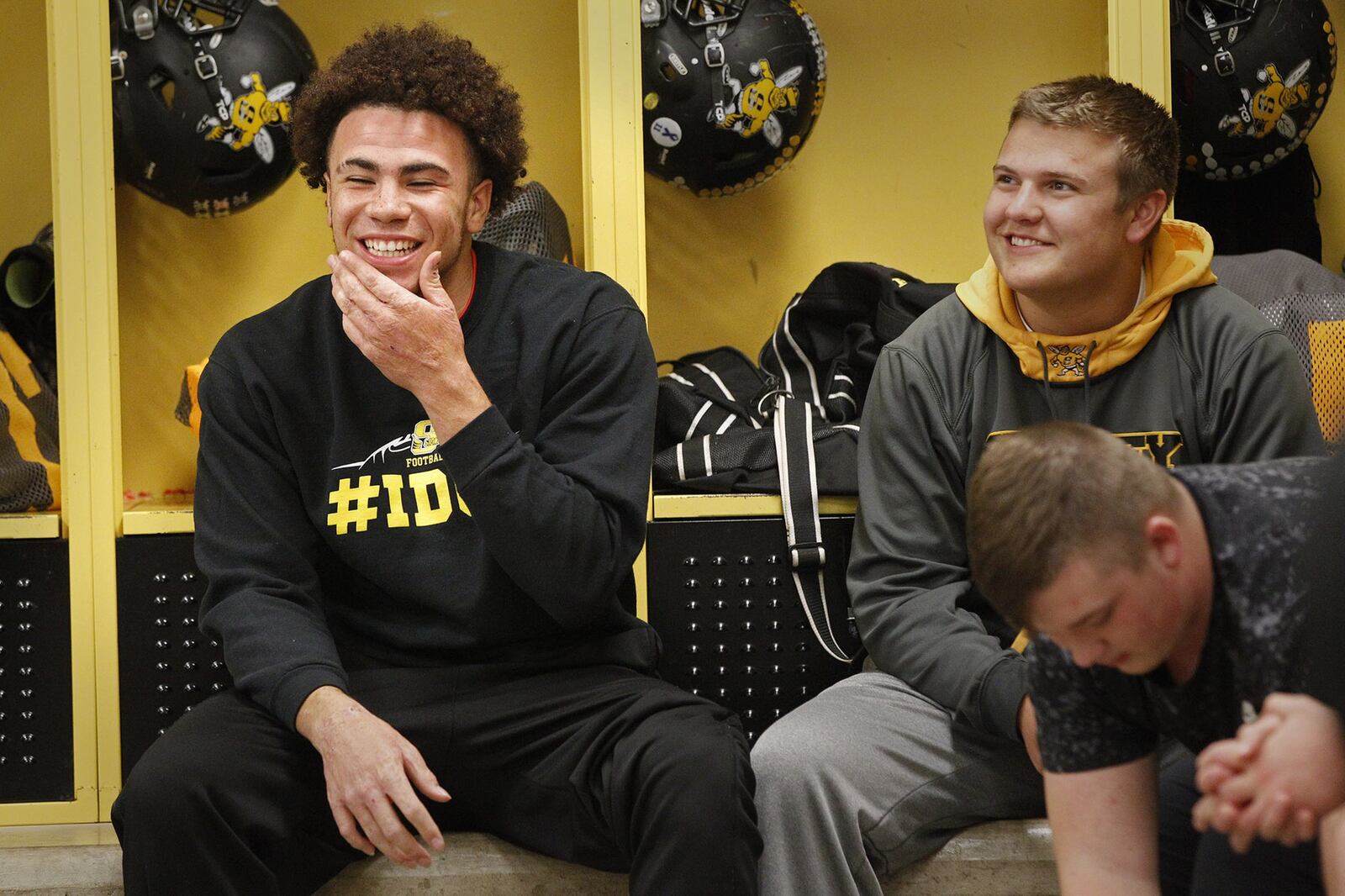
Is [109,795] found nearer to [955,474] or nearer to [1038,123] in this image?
[955,474]

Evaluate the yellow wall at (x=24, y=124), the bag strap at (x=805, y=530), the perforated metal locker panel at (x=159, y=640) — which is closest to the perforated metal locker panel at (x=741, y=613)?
the bag strap at (x=805, y=530)

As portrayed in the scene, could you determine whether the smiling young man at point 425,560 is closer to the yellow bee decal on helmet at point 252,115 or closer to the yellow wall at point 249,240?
the yellow bee decal on helmet at point 252,115

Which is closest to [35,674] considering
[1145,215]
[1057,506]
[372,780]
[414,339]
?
[372,780]

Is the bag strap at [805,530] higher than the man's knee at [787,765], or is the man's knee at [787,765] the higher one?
the bag strap at [805,530]

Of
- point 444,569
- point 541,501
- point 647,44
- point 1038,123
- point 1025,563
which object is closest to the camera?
point 1025,563

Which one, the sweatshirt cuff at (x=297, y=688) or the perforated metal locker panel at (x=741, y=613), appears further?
the perforated metal locker panel at (x=741, y=613)

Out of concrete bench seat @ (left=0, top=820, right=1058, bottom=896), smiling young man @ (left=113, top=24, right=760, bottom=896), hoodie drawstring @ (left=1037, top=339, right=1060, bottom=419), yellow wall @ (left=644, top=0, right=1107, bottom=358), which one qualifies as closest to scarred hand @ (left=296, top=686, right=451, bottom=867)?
smiling young man @ (left=113, top=24, right=760, bottom=896)

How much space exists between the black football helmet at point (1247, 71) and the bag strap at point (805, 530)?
0.98m

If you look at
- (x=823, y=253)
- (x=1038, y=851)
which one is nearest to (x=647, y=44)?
(x=823, y=253)

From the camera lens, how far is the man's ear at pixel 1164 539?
1062 mm

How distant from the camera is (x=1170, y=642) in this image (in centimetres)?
112

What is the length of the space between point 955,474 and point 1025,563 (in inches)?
34.4

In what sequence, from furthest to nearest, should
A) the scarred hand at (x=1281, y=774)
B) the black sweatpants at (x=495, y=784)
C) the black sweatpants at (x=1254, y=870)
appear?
1. the black sweatpants at (x=495, y=784)
2. the black sweatpants at (x=1254, y=870)
3. the scarred hand at (x=1281, y=774)

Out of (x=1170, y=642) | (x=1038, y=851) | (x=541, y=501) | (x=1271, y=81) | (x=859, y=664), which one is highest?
(x=1271, y=81)
